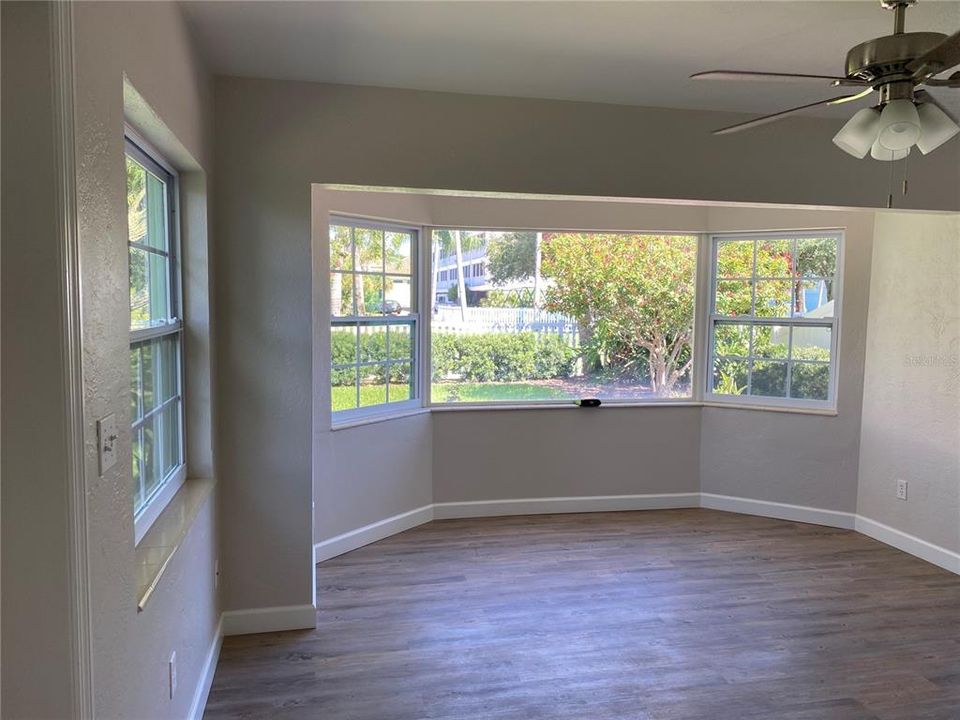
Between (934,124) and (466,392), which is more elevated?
(934,124)

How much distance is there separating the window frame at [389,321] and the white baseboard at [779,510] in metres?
2.34

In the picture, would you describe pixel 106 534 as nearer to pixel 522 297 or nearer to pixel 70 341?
pixel 70 341

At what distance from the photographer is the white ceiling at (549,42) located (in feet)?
7.20

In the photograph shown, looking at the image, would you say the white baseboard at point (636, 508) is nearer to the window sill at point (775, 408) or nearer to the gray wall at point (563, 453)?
the gray wall at point (563, 453)

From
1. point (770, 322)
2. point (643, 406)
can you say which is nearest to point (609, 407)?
point (643, 406)

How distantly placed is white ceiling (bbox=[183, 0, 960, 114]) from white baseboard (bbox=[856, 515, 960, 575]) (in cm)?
260

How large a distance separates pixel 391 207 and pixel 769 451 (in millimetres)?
3152

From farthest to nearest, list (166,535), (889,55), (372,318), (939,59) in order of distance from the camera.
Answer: (372,318)
(166,535)
(889,55)
(939,59)

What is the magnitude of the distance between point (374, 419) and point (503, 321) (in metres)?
1.25

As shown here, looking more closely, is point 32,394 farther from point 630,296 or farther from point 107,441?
point 630,296

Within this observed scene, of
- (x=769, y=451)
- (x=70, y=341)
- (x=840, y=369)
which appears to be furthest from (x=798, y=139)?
(x=70, y=341)

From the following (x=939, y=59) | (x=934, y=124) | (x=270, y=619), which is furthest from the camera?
(x=270, y=619)

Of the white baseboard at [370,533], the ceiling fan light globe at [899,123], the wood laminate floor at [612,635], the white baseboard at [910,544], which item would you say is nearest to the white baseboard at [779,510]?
the white baseboard at [910,544]

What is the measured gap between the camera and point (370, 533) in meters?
4.23
